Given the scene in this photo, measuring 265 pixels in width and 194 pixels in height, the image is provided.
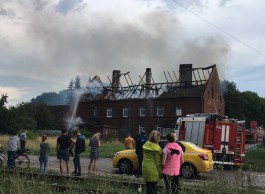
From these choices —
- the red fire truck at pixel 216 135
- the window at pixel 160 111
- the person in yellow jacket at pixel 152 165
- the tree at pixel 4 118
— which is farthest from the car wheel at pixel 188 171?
the window at pixel 160 111

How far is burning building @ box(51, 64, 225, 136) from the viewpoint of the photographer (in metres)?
57.0

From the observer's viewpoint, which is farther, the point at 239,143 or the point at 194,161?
the point at 239,143

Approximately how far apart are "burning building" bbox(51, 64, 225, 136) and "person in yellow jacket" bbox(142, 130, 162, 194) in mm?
46488

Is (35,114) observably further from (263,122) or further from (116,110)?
(263,122)

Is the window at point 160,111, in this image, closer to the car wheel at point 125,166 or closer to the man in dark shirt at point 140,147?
the car wheel at point 125,166

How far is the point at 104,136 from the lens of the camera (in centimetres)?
5481

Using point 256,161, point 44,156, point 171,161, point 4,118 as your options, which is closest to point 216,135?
point 256,161

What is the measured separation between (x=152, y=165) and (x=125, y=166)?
8.65m

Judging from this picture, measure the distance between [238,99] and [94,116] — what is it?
27.5 meters

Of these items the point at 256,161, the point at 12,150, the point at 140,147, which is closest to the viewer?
the point at 140,147

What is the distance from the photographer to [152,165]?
8.62m

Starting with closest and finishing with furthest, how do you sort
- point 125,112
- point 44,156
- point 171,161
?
point 171,161 → point 44,156 → point 125,112

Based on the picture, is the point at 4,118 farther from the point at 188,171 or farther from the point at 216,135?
the point at 188,171

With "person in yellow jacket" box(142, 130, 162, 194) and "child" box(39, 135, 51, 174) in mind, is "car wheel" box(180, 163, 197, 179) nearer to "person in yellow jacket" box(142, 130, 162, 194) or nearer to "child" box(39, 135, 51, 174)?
"child" box(39, 135, 51, 174)
